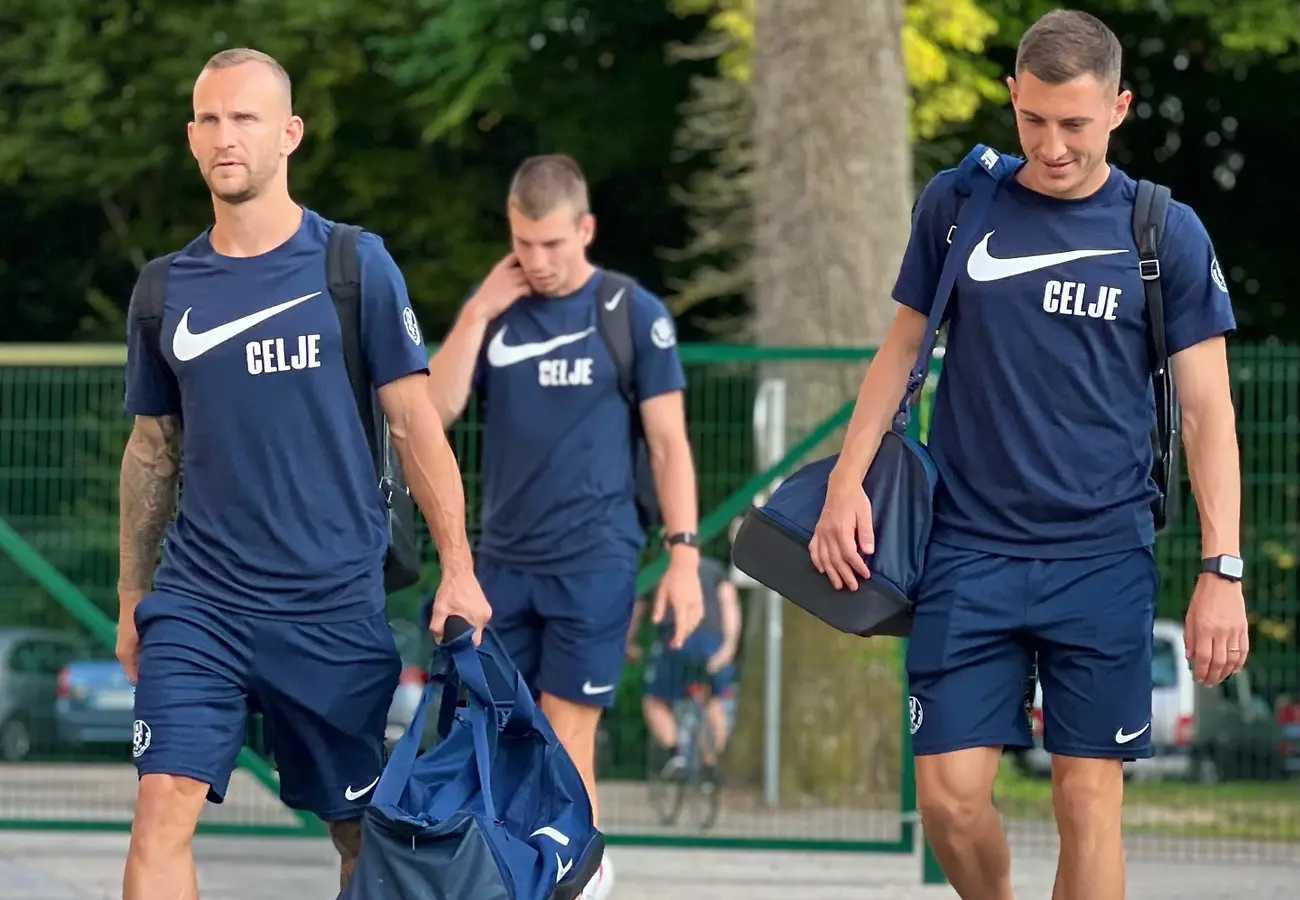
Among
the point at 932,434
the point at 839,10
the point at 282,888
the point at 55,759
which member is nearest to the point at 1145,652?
the point at 932,434

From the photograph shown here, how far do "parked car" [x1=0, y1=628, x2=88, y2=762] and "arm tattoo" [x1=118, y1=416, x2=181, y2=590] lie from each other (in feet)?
16.2

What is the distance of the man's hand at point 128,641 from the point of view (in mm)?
5561

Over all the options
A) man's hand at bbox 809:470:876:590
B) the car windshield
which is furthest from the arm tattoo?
the car windshield

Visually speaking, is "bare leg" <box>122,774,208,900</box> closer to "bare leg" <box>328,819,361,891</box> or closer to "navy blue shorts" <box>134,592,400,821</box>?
"navy blue shorts" <box>134,592,400,821</box>

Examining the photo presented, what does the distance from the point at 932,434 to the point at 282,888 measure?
3.98 meters

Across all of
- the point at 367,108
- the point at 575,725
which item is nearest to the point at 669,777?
the point at 575,725

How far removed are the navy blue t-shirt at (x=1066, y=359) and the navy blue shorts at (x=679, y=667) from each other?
184 inches

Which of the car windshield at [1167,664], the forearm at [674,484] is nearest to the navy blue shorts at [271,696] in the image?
the forearm at [674,484]

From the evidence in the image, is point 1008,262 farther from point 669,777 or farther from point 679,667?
point 679,667

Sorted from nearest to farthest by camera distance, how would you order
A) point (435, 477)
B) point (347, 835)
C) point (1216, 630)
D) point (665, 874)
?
point (1216, 630), point (435, 477), point (347, 835), point (665, 874)

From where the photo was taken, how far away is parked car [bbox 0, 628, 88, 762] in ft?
33.8

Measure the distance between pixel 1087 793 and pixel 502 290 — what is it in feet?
9.86

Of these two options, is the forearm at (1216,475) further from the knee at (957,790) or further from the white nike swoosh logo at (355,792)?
the white nike swoosh logo at (355,792)

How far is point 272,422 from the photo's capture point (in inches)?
210
